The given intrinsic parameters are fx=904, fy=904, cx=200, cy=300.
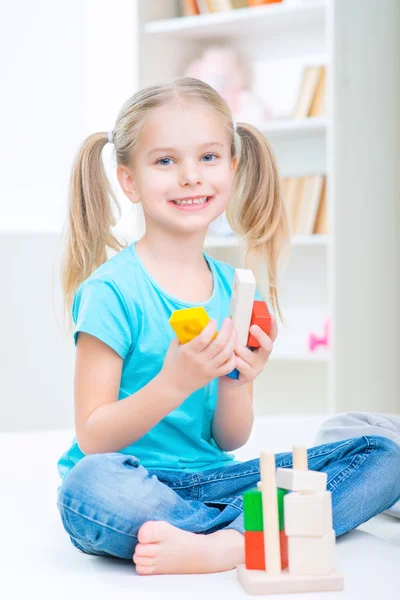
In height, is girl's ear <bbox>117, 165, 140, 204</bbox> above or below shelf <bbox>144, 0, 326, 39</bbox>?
below

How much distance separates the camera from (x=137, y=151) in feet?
4.00

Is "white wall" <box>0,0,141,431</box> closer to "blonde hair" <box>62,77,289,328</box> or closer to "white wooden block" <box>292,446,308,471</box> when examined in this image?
"blonde hair" <box>62,77,289,328</box>

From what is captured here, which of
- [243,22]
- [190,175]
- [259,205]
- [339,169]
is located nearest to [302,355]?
[339,169]

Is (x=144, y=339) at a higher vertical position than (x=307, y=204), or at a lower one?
higher

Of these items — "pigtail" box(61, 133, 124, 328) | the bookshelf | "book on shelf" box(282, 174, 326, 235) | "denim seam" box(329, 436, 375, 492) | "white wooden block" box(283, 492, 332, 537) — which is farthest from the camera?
"book on shelf" box(282, 174, 326, 235)

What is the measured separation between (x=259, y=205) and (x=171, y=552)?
58 cm

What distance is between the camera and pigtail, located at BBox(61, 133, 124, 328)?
1315mm

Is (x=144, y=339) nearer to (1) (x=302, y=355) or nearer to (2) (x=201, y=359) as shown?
(2) (x=201, y=359)

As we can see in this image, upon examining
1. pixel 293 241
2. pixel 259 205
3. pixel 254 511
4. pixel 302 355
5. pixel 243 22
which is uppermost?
pixel 243 22

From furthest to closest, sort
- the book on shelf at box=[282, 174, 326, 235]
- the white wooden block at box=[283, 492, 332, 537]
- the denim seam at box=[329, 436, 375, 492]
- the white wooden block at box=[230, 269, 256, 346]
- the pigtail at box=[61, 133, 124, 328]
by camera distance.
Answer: the book on shelf at box=[282, 174, 326, 235] → the pigtail at box=[61, 133, 124, 328] → the denim seam at box=[329, 436, 375, 492] → the white wooden block at box=[230, 269, 256, 346] → the white wooden block at box=[283, 492, 332, 537]

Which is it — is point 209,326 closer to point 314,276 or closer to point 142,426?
point 142,426

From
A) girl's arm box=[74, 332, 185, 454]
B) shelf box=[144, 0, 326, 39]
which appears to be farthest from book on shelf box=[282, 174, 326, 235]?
girl's arm box=[74, 332, 185, 454]

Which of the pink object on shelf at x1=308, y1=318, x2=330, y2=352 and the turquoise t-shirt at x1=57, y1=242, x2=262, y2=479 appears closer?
the turquoise t-shirt at x1=57, y1=242, x2=262, y2=479

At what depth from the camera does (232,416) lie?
Answer: 1.21 meters
